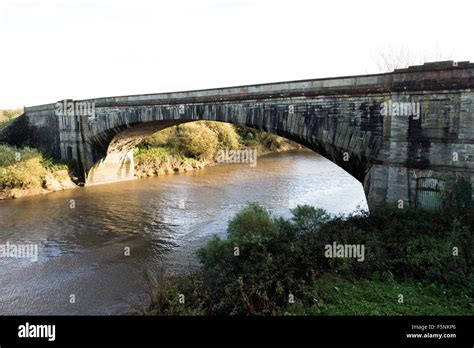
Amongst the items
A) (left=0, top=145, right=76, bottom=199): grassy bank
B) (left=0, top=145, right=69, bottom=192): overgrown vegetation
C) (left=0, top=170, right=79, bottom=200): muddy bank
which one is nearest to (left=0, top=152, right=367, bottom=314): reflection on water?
(left=0, top=170, right=79, bottom=200): muddy bank

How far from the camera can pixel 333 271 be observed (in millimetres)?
7867

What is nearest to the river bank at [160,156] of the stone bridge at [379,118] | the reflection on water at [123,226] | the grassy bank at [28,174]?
the grassy bank at [28,174]

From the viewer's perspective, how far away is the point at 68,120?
2450cm

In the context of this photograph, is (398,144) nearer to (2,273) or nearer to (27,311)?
(27,311)

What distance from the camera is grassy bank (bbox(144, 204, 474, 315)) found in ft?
21.6

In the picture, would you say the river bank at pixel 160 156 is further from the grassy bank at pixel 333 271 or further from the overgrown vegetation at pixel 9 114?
the overgrown vegetation at pixel 9 114

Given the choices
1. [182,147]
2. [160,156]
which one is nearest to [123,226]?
[160,156]

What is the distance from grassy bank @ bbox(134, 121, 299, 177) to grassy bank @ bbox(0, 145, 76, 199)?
5935 millimetres

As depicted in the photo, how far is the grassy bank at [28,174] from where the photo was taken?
20938 mm

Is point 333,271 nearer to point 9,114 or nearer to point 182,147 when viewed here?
point 182,147

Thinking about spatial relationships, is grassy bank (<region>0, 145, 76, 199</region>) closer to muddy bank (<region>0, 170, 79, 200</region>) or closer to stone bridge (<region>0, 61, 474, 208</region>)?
muddy bank (<region>0, 170, 79, 200</region>)

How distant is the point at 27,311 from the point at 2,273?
3.16m

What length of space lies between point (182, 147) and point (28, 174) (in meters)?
13.7
